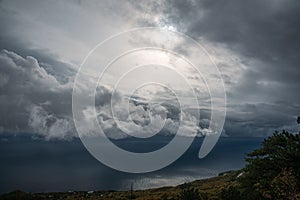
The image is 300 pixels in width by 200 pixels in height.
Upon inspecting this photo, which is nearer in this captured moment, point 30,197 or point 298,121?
point 30,197

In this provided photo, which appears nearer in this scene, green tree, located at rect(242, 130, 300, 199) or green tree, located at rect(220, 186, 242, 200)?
green tree, located at rect(242, 130, 300, 199)

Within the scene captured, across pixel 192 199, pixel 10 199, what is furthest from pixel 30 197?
pixel 192 199

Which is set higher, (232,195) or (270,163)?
(270,163)

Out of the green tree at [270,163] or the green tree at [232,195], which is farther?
the green tree at [232,195]

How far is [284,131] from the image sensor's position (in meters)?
29.6

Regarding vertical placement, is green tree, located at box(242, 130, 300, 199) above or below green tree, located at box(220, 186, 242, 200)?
above

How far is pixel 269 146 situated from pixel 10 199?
89.4 feet

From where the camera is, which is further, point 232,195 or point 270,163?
point 232,195

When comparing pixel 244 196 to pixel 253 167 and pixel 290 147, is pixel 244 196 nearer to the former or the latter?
pixel 253 167

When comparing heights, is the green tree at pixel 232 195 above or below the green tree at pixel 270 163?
below

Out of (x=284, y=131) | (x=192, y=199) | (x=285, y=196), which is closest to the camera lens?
(x=285, y=196)

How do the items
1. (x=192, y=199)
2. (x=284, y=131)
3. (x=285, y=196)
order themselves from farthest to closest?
1. (x=192, y=199)
2. (x=284, y=131)
3. (x=285, y=196)

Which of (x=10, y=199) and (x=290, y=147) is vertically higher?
(x=290, y=147)

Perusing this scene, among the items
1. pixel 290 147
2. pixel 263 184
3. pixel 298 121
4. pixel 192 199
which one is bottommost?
pixel 192 199
